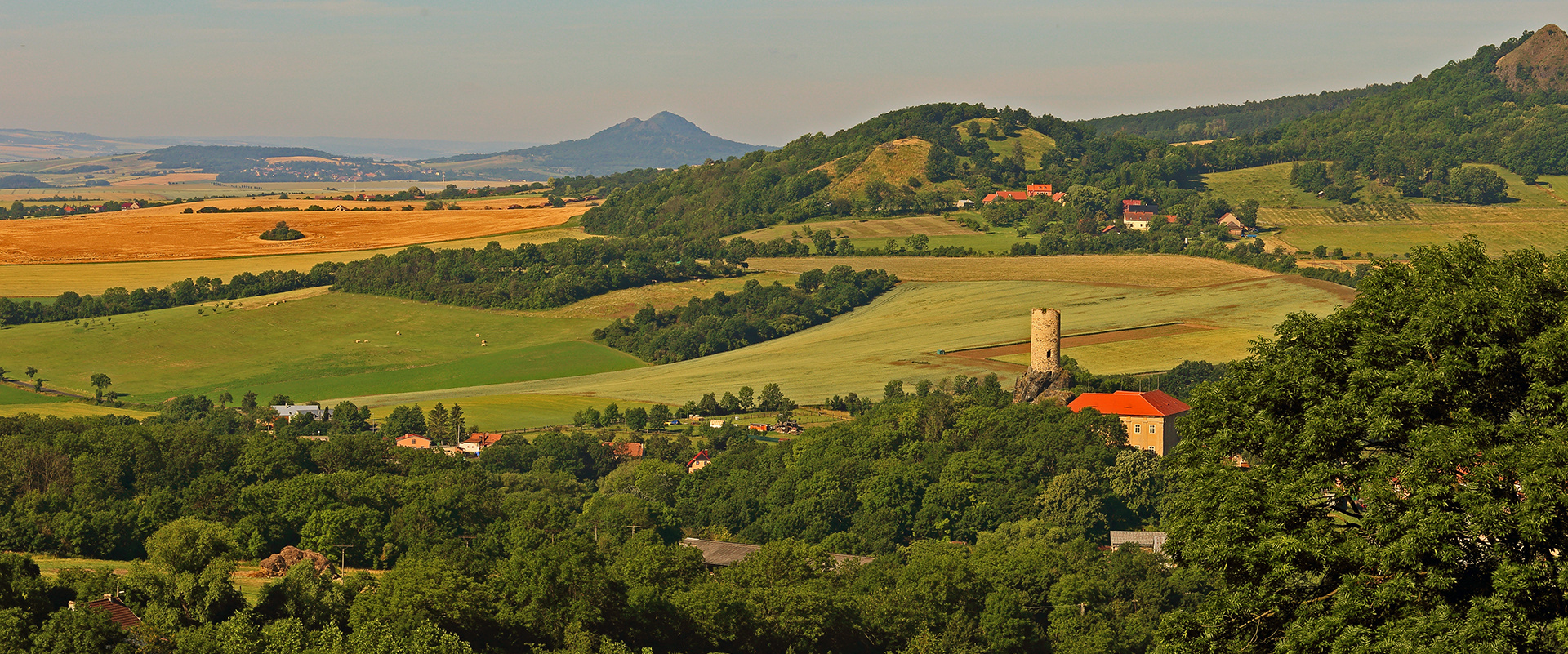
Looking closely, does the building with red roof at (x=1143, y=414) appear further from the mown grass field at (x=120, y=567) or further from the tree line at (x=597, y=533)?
the mown grass field at (x=120, y=567)

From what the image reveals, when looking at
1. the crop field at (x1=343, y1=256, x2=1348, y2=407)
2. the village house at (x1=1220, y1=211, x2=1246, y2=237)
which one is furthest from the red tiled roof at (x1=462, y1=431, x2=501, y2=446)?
the village house at (x1=1220, y1=211, x2=1246, y2=237)

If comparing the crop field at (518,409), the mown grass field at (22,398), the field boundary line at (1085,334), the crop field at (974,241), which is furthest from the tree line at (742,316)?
the mown grass field at (22,398)

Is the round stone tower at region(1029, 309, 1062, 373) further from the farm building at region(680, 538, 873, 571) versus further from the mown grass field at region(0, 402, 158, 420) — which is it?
the mown grass field at region(0, 402, 158, 420)

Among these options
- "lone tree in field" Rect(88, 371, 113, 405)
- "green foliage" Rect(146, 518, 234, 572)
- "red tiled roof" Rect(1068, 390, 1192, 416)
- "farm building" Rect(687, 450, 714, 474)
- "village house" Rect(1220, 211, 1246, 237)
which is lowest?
"farm building" Rect(687, 450, 714, 474)

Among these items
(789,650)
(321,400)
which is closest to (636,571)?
(789,650)

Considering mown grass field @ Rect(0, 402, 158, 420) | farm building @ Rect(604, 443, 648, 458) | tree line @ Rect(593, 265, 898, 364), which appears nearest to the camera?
mown grass field @ Rect(0, 402, 158, 420)

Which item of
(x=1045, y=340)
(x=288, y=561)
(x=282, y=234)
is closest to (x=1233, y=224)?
(x=1045, y=340)

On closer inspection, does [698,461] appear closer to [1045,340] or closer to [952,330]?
[1045,340]
